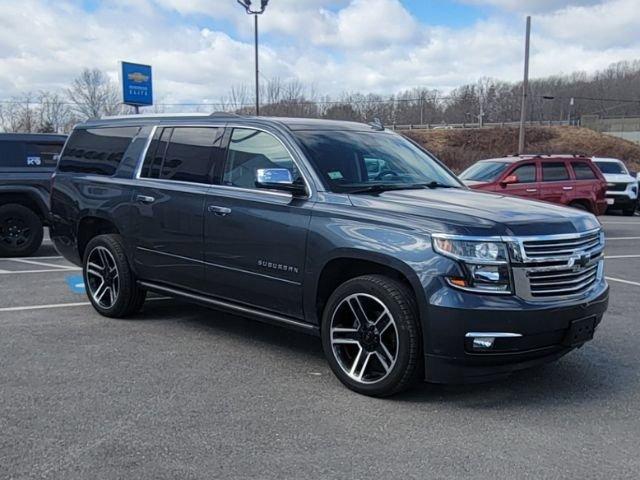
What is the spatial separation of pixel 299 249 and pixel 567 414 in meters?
2.10

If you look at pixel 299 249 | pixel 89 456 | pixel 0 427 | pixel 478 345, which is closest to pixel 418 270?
pixel 478 345

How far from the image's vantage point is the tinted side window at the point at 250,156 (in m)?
5.14

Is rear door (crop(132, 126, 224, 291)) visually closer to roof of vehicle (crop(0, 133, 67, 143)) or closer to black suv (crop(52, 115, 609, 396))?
black suv (crop(52, 115, 609, 396))

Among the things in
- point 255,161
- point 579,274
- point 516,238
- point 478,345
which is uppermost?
point 255,161

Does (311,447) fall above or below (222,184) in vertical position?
below

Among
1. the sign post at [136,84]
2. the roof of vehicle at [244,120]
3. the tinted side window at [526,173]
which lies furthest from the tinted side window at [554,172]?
the sign post at [136,84]

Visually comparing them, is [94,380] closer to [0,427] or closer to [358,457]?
[0,427]

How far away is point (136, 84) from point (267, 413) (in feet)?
92.1

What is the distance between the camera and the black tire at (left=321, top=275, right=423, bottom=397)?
419 cm

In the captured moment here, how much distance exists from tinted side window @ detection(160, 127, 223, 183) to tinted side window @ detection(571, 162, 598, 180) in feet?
35.4

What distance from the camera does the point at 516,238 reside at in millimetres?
4062

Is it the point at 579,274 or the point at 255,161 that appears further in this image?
the point at 255,161

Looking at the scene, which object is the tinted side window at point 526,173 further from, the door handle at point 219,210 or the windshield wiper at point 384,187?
the door handle at point 219,210

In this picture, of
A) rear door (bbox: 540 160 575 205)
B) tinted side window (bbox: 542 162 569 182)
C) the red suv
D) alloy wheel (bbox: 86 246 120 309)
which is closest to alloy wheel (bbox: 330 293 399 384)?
alloy wheel (bbox: 86 246 120 309)
